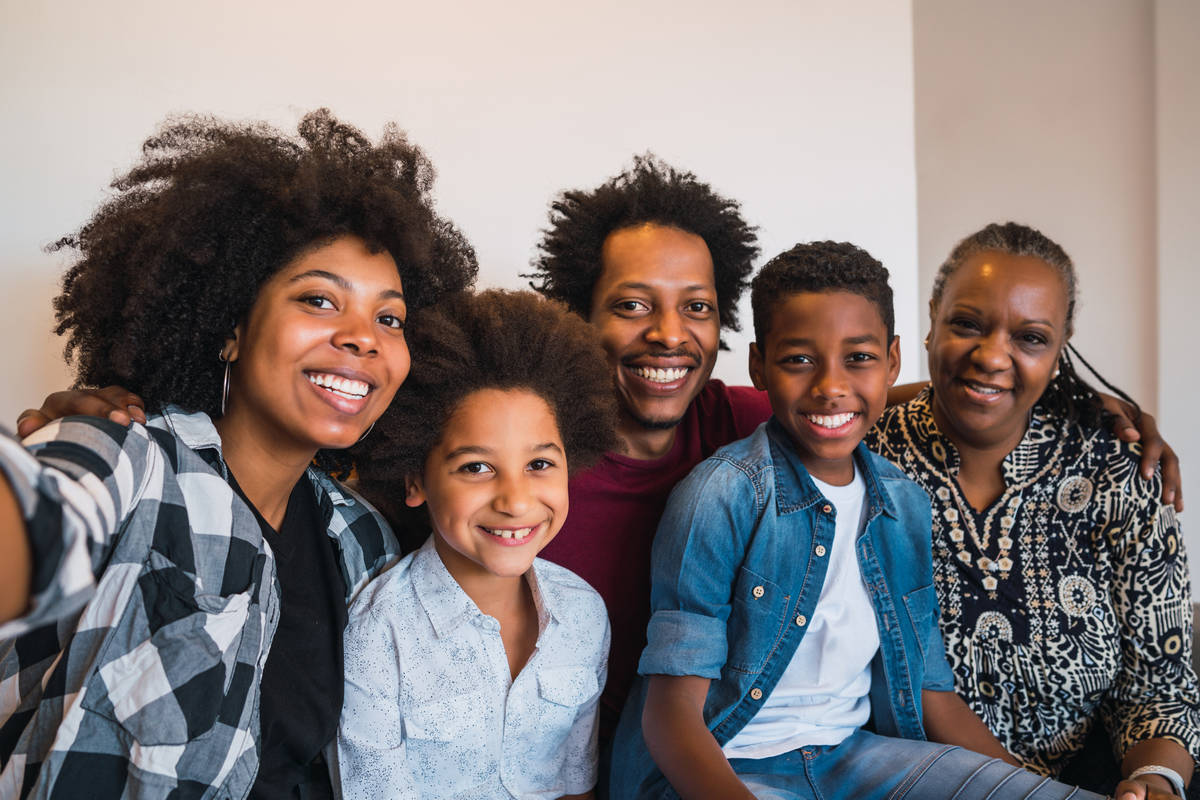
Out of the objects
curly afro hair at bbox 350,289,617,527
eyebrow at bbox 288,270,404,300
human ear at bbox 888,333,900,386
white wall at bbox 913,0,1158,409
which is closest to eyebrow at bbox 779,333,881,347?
human ear at bbox 888,333,900,386

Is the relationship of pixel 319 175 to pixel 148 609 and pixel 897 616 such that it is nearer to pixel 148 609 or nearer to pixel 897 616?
pixel 148 609

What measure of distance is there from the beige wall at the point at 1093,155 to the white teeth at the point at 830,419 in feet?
13.0

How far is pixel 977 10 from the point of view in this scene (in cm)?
538

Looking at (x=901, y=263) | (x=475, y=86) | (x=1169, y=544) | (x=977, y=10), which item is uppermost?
(x=977, y=10)

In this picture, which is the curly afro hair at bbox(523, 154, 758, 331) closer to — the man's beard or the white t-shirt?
the man's beard

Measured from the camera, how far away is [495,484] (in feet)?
5.67

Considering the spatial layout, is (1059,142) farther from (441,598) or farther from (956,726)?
(441,598)

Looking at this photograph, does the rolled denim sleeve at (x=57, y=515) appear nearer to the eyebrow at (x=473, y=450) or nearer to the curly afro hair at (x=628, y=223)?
the eyebrow at (x=473, y=450)

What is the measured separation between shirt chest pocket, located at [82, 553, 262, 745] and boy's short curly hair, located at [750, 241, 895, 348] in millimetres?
1204

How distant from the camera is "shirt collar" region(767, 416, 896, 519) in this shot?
72.8 inches

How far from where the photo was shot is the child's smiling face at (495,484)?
5.60 ft

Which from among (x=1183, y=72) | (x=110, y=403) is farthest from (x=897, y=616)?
(x=1183, y=72)

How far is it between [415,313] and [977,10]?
4.83m

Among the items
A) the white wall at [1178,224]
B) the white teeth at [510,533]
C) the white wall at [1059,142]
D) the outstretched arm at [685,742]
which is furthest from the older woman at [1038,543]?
the white wall at [1059,142]
